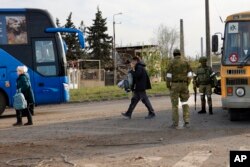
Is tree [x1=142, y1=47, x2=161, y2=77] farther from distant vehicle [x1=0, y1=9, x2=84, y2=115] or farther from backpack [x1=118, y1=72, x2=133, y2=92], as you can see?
backpack [x1=118, y1=72, x2=133, y2=92]

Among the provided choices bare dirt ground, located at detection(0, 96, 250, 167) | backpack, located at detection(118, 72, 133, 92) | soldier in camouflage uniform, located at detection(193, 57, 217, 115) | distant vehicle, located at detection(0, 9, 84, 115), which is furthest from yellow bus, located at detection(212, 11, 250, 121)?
distant vehicle, located at detection(0, 9, 84, 115)

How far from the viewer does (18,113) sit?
1420 cm

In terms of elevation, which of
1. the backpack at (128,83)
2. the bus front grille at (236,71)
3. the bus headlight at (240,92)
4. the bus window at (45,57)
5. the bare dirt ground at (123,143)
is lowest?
the bare dirt ground at (123,143)

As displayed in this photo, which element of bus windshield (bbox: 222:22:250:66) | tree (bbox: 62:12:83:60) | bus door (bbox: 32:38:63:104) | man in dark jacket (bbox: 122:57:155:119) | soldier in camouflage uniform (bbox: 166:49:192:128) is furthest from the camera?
tree (bbox: 62:12:83:60)

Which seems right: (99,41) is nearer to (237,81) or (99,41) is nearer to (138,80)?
(138,80)

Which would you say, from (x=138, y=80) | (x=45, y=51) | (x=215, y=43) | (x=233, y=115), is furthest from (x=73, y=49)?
(x=233, y=115)

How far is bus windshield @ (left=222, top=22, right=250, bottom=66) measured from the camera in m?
12.9

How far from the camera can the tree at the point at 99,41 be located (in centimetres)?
7725

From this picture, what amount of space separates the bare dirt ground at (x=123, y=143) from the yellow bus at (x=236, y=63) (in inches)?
24.8

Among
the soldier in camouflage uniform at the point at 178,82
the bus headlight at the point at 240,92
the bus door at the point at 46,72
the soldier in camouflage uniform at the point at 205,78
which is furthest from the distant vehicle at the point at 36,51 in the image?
the bus headlight at the point at 240,92

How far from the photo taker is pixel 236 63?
12.8 metres

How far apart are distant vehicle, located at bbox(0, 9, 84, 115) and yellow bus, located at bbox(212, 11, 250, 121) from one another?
6.54 meters

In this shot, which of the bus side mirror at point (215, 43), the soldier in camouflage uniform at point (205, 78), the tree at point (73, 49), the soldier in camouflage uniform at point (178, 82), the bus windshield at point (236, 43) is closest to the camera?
the soldier in camouflage uniform at point (178, 82)

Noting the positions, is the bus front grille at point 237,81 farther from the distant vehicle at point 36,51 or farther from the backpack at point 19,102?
the distant vehicle at point 36,51
